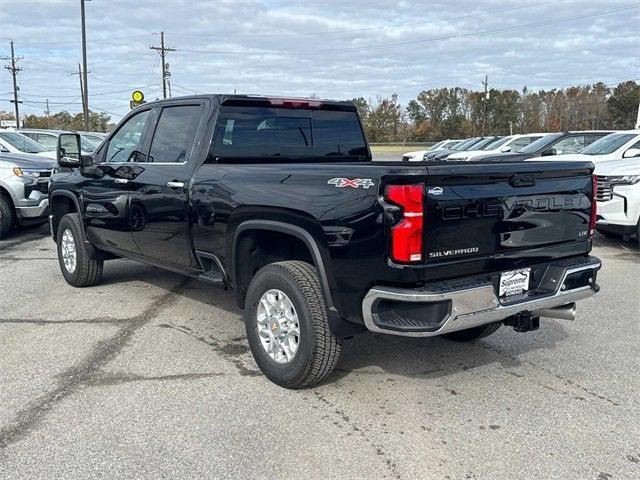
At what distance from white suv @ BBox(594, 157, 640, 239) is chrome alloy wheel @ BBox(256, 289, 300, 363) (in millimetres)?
6505

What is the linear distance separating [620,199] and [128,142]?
268 inches

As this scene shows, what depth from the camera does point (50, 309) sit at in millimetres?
5910

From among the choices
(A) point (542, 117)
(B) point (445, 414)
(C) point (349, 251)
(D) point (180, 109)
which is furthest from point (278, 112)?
(A) point (542, 117)

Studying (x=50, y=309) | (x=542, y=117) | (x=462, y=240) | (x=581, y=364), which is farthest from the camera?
(x=542, y=117)

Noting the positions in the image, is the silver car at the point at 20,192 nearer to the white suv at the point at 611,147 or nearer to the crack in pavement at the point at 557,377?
the crack in pavement at the point at 557,377

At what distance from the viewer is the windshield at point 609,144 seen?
38.0 feet

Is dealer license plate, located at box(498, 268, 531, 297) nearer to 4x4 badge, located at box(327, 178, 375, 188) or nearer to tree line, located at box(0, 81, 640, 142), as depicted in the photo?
4x4 badge, located at box(327, 178, 375, 188)

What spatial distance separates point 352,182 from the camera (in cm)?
342

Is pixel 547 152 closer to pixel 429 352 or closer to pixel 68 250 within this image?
pixel 429 352

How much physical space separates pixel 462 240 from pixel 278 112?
7.59 feet

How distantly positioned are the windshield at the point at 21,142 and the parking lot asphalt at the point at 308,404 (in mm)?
7732

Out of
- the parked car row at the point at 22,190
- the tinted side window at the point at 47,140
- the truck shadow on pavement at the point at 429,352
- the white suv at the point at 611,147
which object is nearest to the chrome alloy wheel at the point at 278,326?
the truck shadow on pavement at the point at 429,352

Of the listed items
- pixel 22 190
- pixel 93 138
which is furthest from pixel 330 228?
pixel 93 138

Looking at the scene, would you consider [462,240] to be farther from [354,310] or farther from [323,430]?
[323,430]
